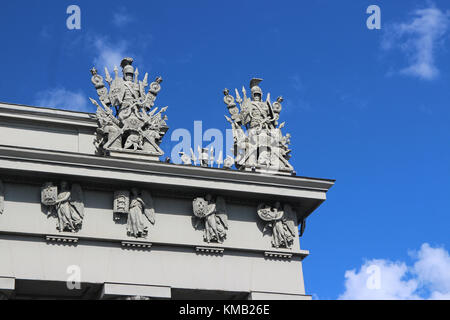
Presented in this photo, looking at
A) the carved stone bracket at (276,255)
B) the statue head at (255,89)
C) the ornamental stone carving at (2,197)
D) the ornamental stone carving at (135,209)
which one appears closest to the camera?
the ornamental stone carving at (2,197)

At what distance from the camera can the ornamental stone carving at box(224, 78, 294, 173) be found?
20.8 metres

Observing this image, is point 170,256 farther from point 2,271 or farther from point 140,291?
point 2,271

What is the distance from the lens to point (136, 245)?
61.9 feet

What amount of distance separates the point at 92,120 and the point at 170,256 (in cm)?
465

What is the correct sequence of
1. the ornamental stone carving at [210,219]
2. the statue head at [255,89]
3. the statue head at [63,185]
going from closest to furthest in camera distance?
the statue head at [63,185] → the ornamental stone carving at [210,219] → the statue head at [255,89]

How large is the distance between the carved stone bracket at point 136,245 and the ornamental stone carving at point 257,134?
3.53 metres

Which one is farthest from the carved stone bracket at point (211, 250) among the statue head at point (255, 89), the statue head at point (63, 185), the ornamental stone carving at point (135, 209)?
the statue head at point (255, 89)

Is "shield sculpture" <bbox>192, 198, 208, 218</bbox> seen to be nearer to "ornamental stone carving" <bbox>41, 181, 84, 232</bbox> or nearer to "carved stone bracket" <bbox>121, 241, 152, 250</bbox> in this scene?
"carved stone bracket" <bbox>121, 241, 152, 250</bbox>

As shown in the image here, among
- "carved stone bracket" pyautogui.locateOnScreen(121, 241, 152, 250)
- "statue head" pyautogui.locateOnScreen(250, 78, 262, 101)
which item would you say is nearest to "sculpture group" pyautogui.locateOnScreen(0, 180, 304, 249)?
"carved stone bracket" pyautogui.locateOnScreen(121, 241, 152, 250)

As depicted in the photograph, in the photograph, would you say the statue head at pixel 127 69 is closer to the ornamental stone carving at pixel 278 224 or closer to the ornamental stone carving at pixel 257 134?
the ornamental stone carving at pixel 257 134

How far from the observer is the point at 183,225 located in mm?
19547

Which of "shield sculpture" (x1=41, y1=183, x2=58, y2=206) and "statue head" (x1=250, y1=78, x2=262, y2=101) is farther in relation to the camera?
"statue head" (x1=250, y1=78, x2=262, y2=101)

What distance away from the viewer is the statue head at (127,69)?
21312 millimetres
